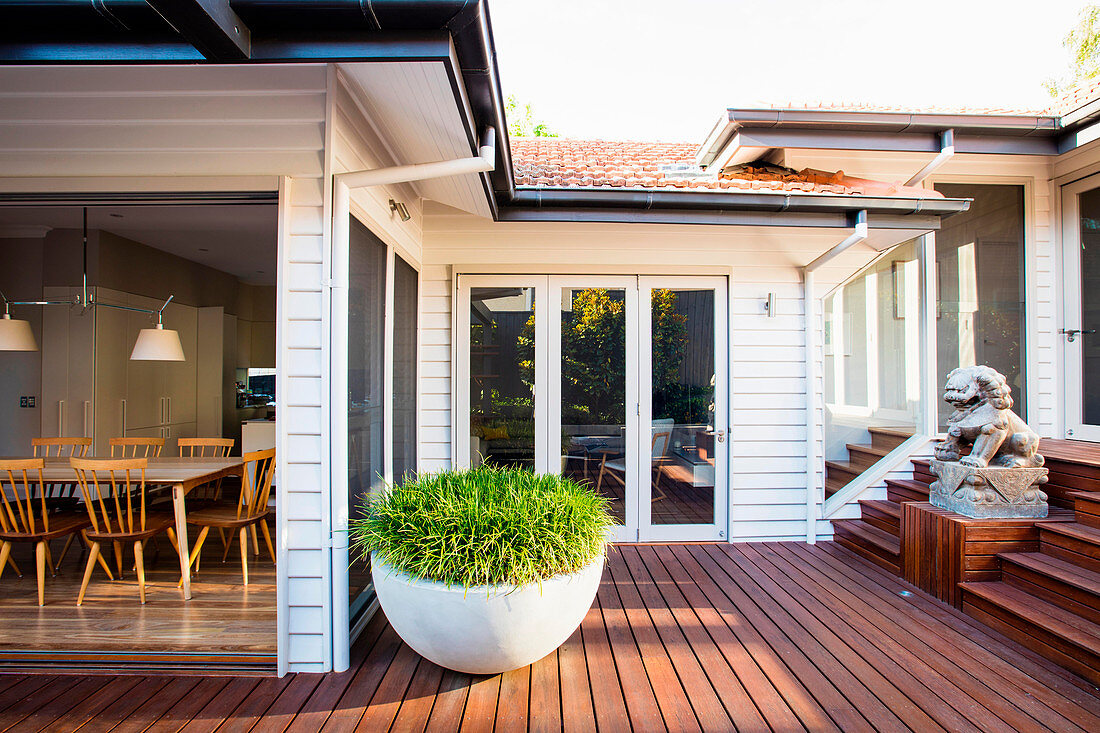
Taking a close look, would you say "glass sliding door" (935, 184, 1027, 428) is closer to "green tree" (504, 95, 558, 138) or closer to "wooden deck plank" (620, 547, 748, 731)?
"wooden deck plank" (620, 547, 748, 731)

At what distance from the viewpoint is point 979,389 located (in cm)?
363

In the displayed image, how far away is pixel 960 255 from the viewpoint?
16.1 ft

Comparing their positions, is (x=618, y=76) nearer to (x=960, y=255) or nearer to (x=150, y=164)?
(x=960, y=255)

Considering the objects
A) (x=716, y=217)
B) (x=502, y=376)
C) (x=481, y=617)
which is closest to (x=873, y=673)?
(x=481, y=617)

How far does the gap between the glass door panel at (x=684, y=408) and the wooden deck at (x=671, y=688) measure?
54.6 inches

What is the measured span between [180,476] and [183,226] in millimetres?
2816

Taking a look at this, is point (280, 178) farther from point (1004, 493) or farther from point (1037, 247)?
point (1037, 247)

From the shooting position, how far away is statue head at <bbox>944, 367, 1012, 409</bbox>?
3586mm

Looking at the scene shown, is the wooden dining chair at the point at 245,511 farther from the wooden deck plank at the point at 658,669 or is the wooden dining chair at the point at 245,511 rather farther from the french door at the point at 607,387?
the wooden deck plank at the point at 658,669

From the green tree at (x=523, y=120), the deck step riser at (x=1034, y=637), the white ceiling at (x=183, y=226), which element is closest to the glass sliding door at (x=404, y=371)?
the white ceiling at (x=183, y=226)

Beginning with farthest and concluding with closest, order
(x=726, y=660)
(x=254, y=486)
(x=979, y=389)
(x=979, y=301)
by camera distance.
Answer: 1. (x=979, y=301)
2. (x=254, y=486)
3. (x=979, y=389)
4. (x=726, y=660)

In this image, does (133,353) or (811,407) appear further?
(811,407)

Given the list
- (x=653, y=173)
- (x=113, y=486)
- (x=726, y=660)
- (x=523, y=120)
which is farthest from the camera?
(x=523, y=120)

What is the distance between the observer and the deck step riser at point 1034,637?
2504 millimetres
